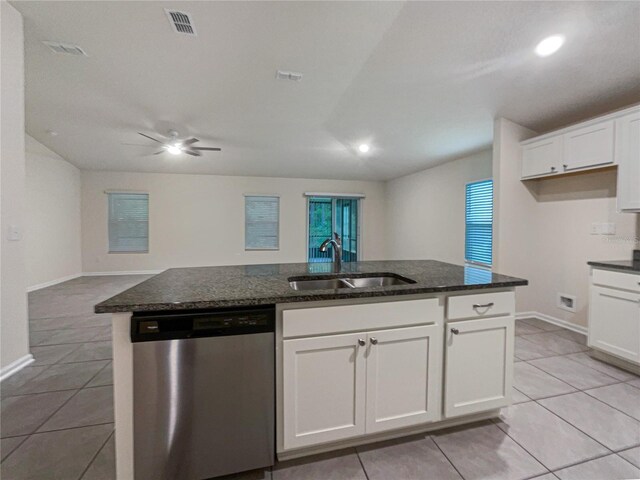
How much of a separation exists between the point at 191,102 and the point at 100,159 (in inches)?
134

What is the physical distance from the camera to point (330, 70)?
299cm

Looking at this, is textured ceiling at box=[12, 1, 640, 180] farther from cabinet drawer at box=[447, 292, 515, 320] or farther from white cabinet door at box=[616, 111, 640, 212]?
cabinet drawer at box=[447, 292, 515, 320]

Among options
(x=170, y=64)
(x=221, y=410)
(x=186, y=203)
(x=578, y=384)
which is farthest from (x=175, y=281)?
(x=186, y=203)

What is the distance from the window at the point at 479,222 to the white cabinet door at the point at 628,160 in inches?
73.7

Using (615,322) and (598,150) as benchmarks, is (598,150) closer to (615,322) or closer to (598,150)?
(598,150)

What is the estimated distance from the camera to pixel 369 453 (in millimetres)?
1478

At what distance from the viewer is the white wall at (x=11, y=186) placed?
7.20 ft

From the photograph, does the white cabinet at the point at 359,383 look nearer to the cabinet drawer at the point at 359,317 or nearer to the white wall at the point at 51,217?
the cabinet drawer at the point at 359,317

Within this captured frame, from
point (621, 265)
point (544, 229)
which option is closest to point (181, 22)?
point (621, 265)

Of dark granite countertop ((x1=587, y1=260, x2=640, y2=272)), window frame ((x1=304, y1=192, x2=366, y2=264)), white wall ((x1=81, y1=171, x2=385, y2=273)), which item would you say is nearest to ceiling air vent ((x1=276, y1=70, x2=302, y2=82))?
dark granite countertop ((x1=587, y1=260, x2=640, y2=272))

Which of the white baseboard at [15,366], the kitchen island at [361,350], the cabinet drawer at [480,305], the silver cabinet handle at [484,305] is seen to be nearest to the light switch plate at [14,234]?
the white baseboard at [15,366]

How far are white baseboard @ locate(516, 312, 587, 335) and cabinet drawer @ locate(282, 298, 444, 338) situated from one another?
2.86m

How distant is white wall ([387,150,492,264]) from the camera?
5.00 m

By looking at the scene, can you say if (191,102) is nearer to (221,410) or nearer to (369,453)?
(221,410)
